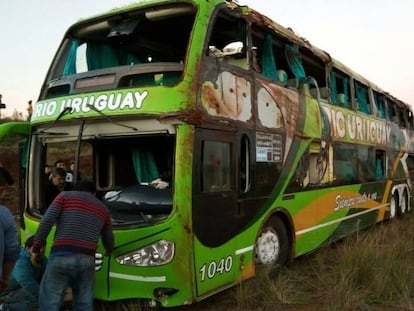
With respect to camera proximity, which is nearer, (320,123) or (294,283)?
(294,283)

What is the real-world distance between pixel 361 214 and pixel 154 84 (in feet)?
22.1

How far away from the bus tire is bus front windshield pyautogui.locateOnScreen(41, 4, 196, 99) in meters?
2.46

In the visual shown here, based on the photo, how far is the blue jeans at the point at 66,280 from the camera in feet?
13.9

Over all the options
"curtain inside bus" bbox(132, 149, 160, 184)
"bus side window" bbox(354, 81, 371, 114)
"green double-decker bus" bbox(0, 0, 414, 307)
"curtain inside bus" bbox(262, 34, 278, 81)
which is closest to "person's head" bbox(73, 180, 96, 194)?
"green double-decker bus" bbox(0, 0, 414, 307)

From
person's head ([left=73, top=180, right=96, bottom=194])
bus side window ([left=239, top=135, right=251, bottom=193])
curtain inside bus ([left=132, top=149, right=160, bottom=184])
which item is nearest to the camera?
person's head ([left=73, top=180, right=96, bottom=194])

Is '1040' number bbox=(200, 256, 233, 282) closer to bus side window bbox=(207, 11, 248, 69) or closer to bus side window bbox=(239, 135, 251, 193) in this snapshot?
bus side window bbox=(239, 135, 251, 193)

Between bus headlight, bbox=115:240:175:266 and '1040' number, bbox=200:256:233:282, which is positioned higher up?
bus headlight, bbox=115:240:175:266

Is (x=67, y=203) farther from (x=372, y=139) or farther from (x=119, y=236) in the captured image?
(x=372, y=139)

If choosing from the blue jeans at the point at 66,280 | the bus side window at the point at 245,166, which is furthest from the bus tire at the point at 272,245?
the blue jeans at the point at 66,280

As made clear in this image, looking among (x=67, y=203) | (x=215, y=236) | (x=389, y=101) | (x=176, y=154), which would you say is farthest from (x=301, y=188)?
(x=389, y=101)

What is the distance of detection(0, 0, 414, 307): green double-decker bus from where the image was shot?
4.89 meters

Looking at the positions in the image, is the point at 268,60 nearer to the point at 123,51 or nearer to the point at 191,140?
the point at 123,51

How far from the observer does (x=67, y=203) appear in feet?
14.1

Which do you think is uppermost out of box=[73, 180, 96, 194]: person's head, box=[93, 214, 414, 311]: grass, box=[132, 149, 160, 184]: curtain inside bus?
box=[132, 149, 160, 184]: curtain inside bus
